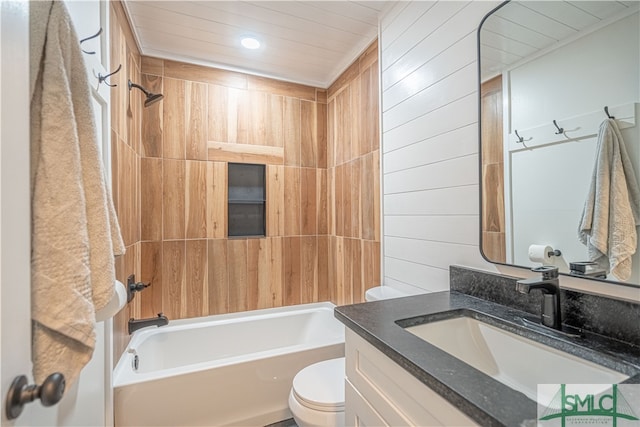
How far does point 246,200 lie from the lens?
261 cm

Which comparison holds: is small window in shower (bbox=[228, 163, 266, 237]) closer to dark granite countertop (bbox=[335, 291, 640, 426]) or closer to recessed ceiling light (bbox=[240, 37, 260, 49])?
recessed ceiling light (bbox=[240, 37, 260, 49])

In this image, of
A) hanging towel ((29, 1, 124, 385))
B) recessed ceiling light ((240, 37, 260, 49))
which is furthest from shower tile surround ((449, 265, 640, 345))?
recessed ceiling light ((240, 37, 260, 49))

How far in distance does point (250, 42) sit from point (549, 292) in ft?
7.42

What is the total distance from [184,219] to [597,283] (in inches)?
95.3

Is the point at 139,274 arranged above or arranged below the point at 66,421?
above

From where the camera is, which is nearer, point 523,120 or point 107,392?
point 523,120

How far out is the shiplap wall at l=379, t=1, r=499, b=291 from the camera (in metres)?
1.30

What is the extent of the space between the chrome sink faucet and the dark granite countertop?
0.05m

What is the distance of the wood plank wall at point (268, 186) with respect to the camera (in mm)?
2184

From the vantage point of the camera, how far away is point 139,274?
7.13 ft

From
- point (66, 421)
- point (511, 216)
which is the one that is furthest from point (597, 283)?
point (66, 421)

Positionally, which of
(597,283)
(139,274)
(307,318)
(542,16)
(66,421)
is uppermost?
(542,16)

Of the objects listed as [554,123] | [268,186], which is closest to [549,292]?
[554,123]

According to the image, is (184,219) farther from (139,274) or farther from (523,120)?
(523,120)
